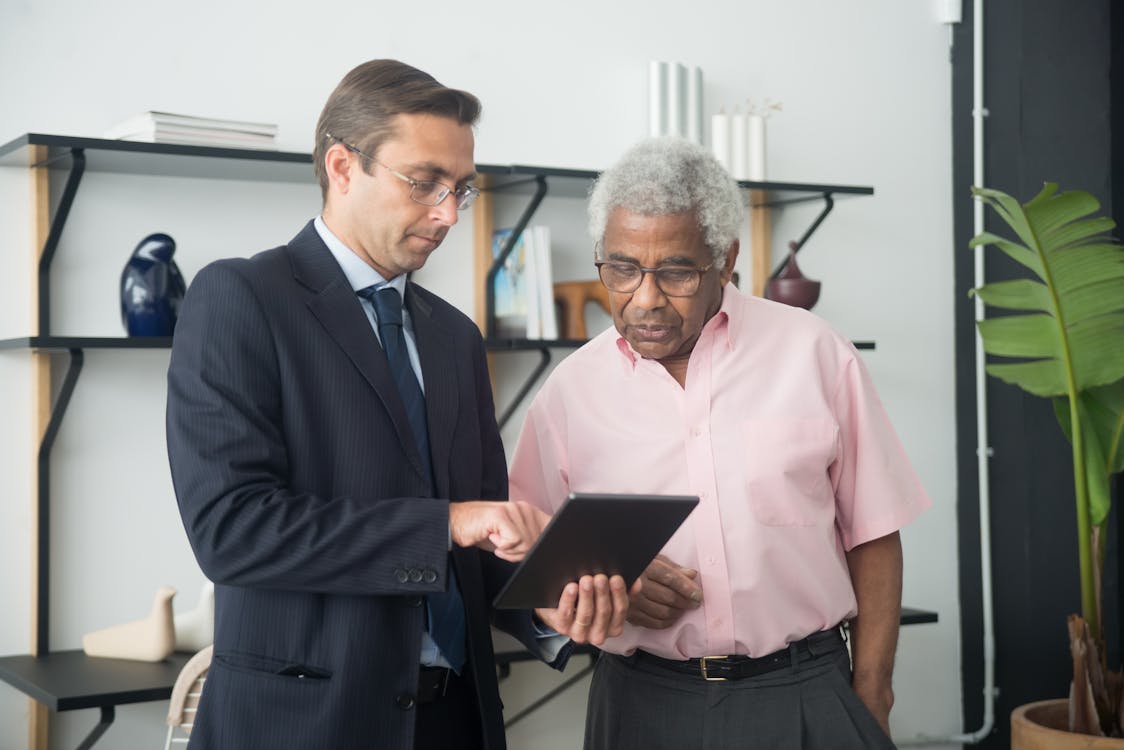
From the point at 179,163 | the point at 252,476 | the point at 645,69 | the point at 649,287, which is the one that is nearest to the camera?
the point at 252,476

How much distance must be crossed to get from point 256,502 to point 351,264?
14.6 inches

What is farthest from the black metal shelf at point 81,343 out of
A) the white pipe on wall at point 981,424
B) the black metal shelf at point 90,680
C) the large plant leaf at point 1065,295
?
the white pipe on wall at point 981,424

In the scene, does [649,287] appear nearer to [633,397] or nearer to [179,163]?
[633,397]

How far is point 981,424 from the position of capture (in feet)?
12.2

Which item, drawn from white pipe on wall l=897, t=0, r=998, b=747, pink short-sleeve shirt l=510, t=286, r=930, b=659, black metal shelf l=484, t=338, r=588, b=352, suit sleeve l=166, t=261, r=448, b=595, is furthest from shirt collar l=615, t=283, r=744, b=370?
white pipe on wall l=897, t=0, r=998, b=747

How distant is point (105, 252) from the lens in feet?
9.12

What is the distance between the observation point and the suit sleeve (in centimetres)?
140

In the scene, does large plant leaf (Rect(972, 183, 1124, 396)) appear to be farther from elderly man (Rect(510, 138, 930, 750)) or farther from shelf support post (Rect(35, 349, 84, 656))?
shelf support post (Rect(35, 349, 84, 656))

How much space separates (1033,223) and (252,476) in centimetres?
220

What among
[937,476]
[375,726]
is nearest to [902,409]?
[937,476]

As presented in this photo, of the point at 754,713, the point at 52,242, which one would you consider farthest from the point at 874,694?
the point at 52,242

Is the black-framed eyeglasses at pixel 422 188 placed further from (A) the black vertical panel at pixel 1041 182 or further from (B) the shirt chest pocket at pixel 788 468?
(A) the black vertical panel at pixel 1041 182

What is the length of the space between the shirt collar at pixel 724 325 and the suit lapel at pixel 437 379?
335 millimetres

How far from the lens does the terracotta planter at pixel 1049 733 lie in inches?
111
